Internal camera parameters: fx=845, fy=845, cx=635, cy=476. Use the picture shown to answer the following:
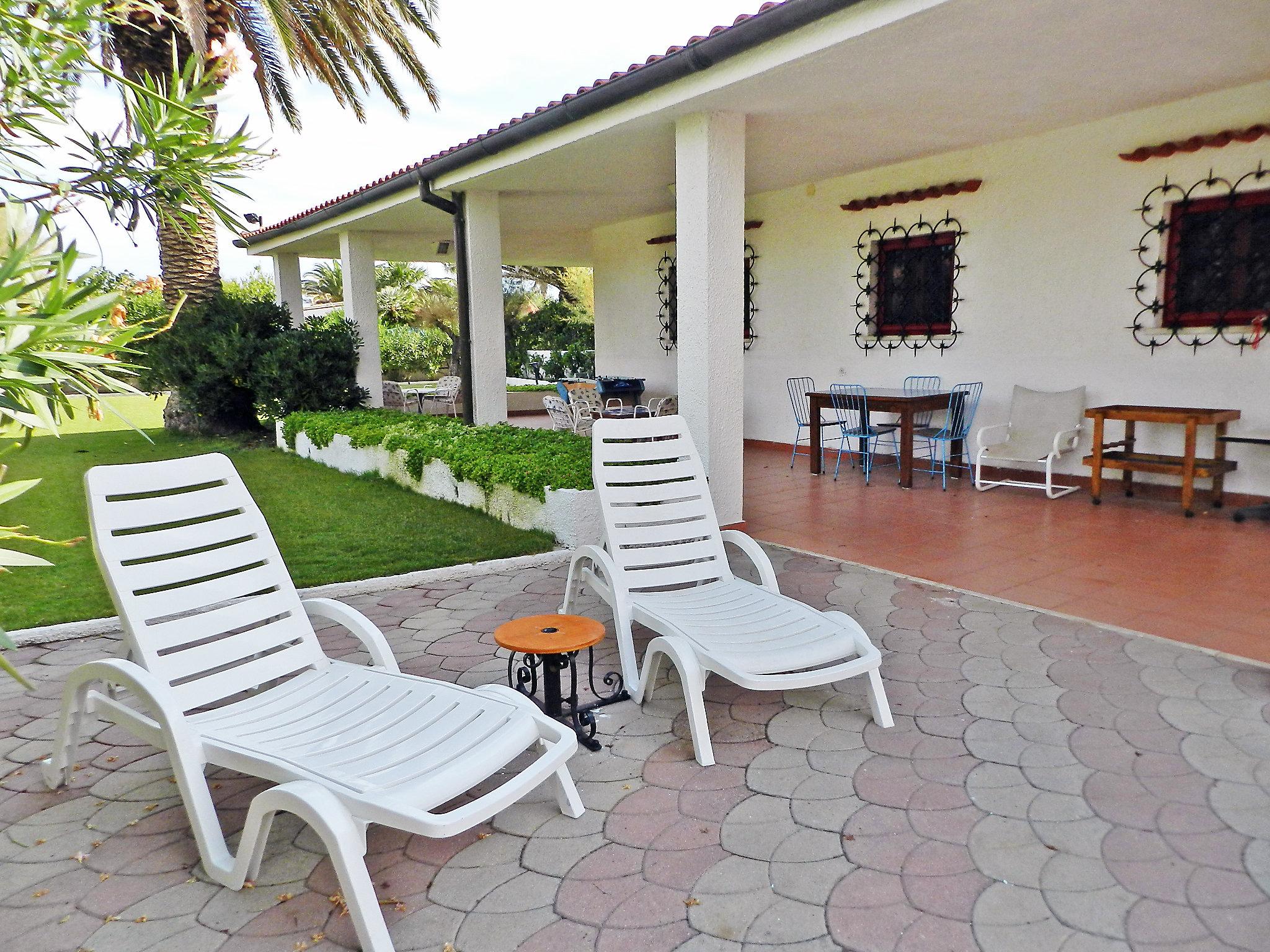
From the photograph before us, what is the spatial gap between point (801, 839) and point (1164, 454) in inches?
235

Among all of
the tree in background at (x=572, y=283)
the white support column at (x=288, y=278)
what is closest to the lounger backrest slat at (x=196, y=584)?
the white support column at (x=288, y=278)

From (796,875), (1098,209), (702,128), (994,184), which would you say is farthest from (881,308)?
(796,875)

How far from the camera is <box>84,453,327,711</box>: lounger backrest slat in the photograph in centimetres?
285

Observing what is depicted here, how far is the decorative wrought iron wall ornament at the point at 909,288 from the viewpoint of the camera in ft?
27.6

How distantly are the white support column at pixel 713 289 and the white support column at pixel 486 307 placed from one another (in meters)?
3.26

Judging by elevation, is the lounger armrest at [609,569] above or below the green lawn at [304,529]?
above

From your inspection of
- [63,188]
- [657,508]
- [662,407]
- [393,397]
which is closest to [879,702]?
[657,508]

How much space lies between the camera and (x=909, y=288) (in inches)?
349

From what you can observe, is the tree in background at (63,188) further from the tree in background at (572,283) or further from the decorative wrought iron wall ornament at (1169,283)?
the tree in background at (572,283)

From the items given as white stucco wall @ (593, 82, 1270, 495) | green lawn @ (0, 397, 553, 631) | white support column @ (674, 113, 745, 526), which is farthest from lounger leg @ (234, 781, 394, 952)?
white stucco wall @ (593, 82, 1270, 495)

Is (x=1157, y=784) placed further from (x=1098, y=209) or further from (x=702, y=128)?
(x=1098, y=209)

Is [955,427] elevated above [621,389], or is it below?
below

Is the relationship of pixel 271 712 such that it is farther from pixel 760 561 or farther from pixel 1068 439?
pixel 1068 439

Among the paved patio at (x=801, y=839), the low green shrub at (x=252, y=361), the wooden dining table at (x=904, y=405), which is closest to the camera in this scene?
the paved patio at (x=801, y=839)
